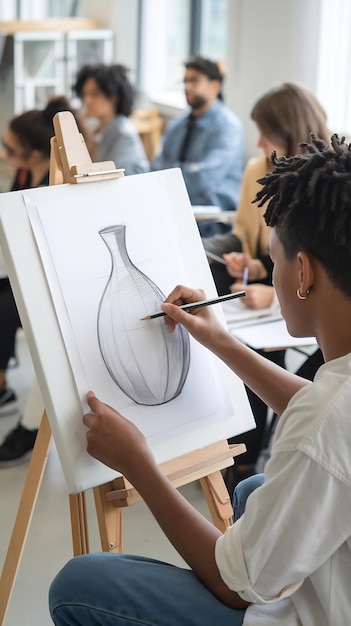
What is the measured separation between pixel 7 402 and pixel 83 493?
163 cm

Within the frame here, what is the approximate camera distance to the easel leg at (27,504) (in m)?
1.55

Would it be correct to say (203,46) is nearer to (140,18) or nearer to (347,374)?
(140,18)

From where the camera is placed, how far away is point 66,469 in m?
1.45

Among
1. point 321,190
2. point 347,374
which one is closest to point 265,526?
point 347,374

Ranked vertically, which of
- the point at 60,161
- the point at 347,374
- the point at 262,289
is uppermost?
the point at 60,161

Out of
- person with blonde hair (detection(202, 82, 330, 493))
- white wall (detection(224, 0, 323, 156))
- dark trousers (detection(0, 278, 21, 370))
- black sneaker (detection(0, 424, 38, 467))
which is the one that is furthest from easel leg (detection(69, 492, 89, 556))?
white wall (detection(224, 0, 323, 156))

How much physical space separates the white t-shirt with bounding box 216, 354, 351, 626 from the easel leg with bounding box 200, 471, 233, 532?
1.61 ft

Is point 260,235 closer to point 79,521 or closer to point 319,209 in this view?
point 79,521

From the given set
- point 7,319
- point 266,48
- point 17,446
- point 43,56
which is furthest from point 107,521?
point 43,56

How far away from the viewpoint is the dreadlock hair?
43.8 inches

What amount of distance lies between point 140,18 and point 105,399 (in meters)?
5.12

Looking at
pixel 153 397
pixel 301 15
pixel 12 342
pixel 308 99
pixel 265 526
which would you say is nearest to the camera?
pixel 265 526

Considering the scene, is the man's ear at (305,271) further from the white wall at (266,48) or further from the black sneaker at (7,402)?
the white wall at (266,48)

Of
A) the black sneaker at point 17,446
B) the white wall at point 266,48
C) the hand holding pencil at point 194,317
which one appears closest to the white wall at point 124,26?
the white wall at point 266,48
